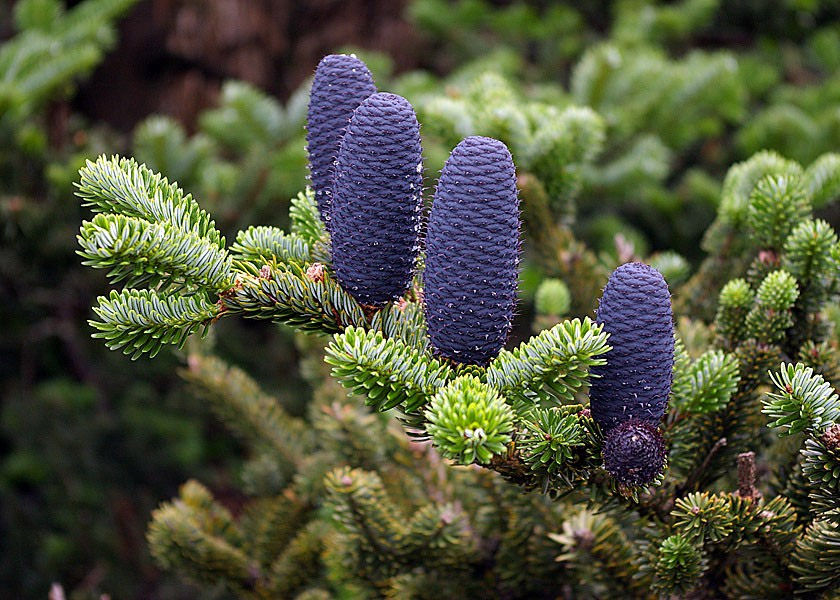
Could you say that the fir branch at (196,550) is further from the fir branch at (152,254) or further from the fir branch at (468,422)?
the fir branch at (468,422)

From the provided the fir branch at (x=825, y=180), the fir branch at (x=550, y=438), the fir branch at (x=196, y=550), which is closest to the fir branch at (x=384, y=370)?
the fir branch at (x=550, y=438)

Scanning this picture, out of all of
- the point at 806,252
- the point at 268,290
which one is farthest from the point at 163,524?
the point at 806,252

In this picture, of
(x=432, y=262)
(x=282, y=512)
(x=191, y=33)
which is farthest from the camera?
(x=191, y=33)

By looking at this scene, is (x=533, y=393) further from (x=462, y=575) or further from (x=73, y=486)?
(x=73, y=486)

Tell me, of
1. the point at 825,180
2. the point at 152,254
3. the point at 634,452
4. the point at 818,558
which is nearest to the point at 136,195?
the point at 152,254

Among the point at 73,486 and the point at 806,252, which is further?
the point at 73,486

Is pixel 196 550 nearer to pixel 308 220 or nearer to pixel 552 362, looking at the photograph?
pixel 308 220

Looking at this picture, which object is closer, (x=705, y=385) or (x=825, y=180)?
(x=705, y=385)
